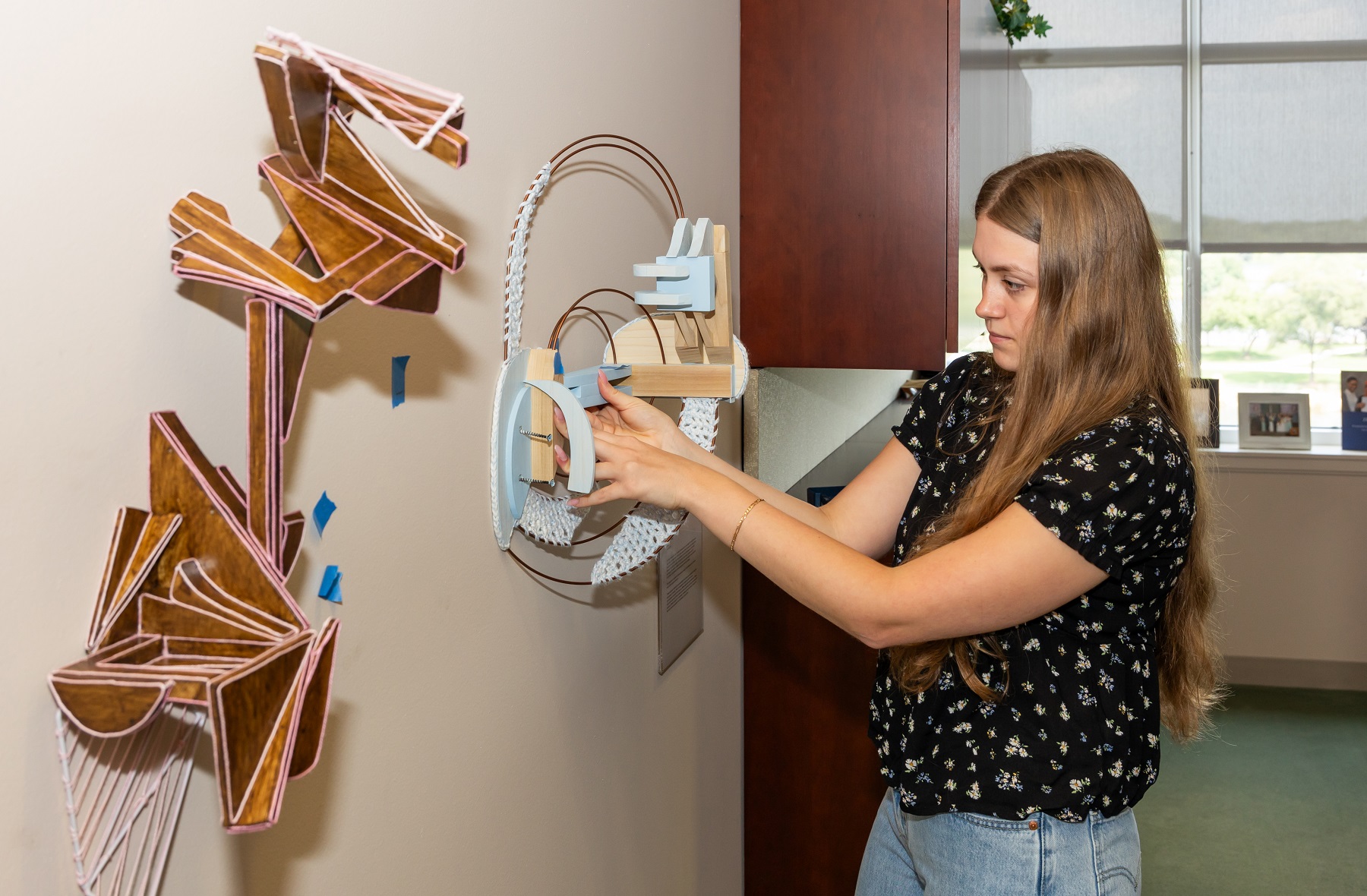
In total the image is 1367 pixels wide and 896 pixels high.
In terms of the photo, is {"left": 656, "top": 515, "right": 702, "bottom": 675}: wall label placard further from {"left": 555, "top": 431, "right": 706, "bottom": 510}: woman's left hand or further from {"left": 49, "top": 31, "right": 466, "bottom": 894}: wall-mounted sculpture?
{"left": 49, "top": 31, "right": 466, "bottom": 894}: wall-mounted sculpture

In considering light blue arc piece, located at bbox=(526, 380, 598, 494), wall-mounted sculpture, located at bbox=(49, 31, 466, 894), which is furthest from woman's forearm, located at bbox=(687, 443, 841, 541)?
wall-mounted sculpture, located at bbox=(49, 31, 466, 894)

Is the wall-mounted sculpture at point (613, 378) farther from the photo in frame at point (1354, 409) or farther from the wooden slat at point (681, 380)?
the photo in frame at point (1354, 409)

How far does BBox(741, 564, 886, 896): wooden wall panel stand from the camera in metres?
2.14

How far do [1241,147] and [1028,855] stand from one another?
3871mm

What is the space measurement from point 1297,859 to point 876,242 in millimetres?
2151

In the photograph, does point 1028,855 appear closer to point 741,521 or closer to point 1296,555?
point 741,521

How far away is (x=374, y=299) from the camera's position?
0.61 metres

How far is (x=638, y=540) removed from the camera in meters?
1.18

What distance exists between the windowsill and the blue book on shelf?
0.12ft

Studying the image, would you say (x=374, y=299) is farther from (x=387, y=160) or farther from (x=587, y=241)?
(x=587, y=241)

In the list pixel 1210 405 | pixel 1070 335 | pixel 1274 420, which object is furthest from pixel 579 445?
pixel 1274 420

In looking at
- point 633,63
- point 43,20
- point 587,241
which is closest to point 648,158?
point 633,63

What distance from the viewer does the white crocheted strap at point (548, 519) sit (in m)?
1.12

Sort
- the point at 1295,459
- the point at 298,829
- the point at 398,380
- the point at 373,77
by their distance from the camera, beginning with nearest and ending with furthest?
the point at 373,77 → the point at 298,829 → the point at 398,380 → the point at 1295,459
